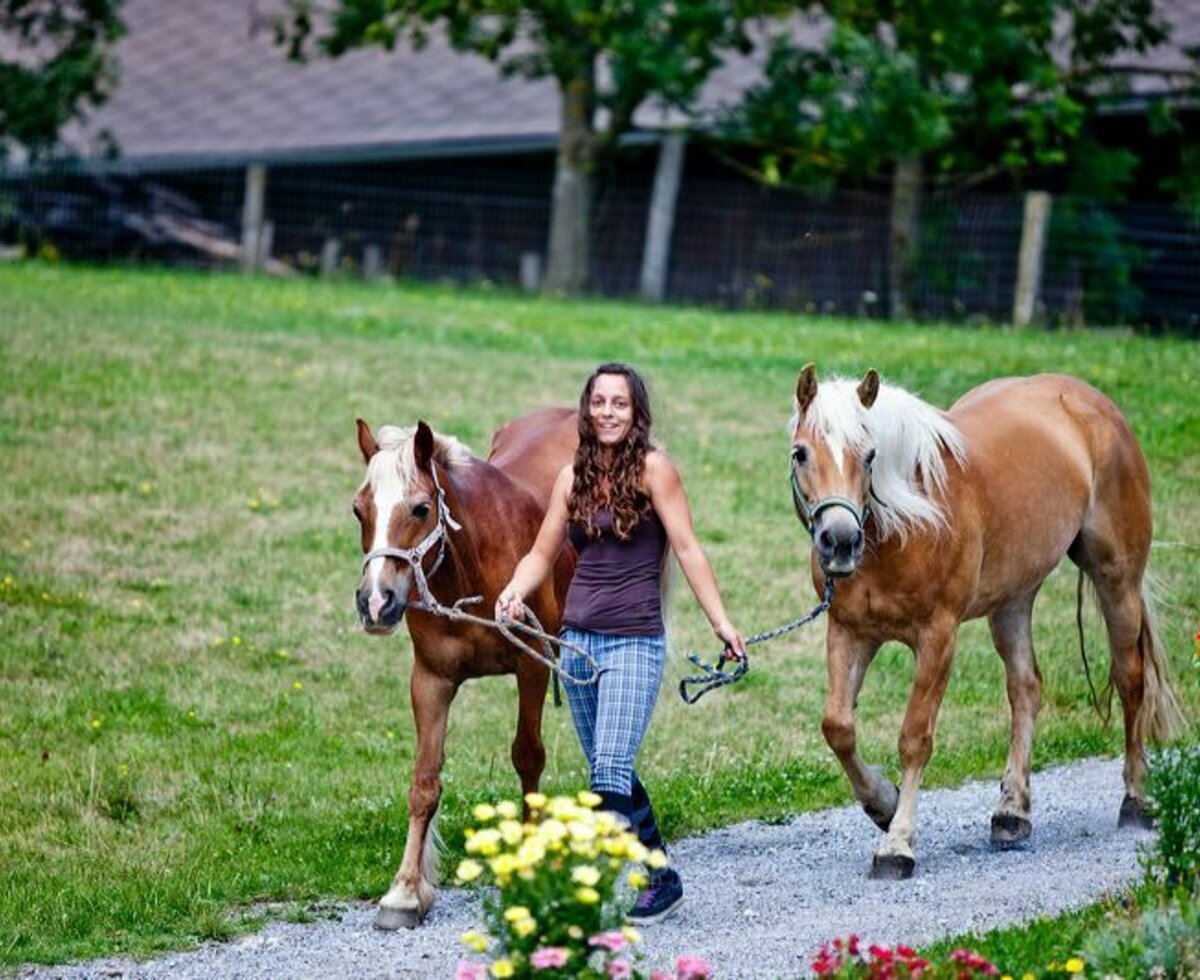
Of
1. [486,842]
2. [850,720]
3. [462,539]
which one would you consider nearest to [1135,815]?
[850,720]

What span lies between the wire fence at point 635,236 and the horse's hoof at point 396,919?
642 inches

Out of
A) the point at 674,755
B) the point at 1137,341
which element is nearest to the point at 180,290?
the point at 1137,341

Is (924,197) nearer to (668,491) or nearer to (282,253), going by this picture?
(282,253)

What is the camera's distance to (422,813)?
759 cm

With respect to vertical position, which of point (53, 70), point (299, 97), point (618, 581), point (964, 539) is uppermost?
point (299, 97)

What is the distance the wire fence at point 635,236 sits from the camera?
78.8 feet

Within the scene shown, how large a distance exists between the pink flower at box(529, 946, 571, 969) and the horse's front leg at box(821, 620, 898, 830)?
10.2 ft

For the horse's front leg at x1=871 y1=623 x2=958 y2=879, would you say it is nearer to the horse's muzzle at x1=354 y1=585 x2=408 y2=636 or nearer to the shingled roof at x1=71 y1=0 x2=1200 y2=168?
the horse's muzzle at x1=354 y1=585 x2=408 y2=636

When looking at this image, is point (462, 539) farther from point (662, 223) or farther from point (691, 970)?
point (662, 223)

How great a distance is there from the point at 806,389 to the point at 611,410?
950mm

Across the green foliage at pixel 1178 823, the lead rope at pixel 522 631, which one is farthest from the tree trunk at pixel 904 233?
the green foliage at pixel 1178 823

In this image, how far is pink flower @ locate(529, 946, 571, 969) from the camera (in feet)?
16.3

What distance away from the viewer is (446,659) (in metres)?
7.67

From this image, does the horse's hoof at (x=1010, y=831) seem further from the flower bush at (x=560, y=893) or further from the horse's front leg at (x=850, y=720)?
the flower bush at (x=560, y=893)
